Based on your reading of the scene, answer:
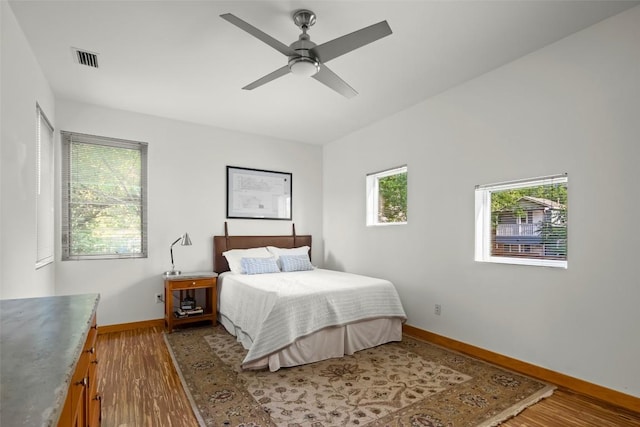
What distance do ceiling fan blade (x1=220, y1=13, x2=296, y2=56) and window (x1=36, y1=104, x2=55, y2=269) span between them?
2.28 metres

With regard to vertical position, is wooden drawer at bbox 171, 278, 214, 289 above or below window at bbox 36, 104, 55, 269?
below

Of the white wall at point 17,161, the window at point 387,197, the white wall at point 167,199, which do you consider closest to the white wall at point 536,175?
the window at point 387,197

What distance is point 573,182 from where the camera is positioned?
2592 mm

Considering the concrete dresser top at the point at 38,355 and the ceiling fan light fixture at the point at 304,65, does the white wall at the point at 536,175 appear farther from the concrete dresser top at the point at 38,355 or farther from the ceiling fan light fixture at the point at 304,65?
the concrete dresser top at the point at 38,355

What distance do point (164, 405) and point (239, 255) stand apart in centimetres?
235

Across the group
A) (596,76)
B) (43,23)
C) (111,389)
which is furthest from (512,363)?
(43,23)

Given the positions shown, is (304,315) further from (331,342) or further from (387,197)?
(387,197)

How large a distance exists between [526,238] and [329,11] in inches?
97.6

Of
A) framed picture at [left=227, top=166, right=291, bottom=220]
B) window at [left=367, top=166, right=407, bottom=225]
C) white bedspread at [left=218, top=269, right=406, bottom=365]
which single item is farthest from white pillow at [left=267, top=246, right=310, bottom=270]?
window at [left=367, top=166, right=407, bottom=225]

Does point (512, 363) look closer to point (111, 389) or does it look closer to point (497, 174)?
point (497, 174)

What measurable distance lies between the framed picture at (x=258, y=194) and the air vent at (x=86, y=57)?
2.08m

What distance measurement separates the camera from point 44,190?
3.38 m

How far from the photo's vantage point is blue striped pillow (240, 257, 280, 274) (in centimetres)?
425

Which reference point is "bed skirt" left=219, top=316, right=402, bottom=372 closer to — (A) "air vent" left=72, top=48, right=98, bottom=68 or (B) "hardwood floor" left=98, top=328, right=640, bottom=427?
(B) "hardwood floor" left=98, top=328, right=640, bottom=427
